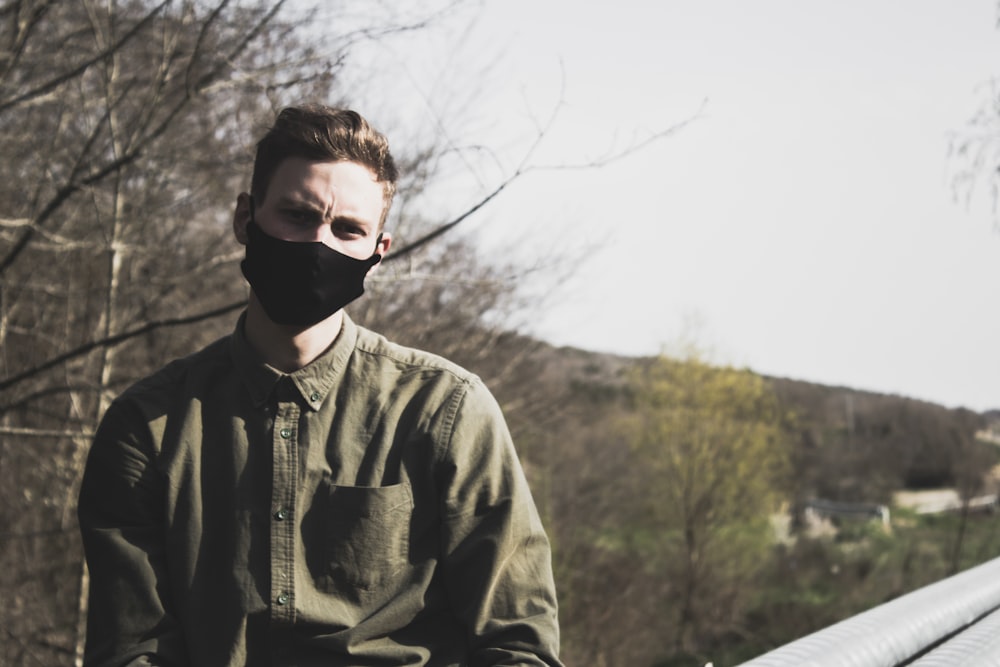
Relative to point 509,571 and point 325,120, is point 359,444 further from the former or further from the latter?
point 325,120

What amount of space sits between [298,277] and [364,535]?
516mm

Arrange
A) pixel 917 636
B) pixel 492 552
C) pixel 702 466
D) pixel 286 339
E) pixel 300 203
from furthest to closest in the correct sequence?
pixel 702 466 → pixel 917 636 → pixel 286 339 → pixel 300 203 → pixel 492 552

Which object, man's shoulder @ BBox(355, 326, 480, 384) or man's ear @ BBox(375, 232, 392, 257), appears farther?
man's ear @ BBox(375, 232, 392, 257)

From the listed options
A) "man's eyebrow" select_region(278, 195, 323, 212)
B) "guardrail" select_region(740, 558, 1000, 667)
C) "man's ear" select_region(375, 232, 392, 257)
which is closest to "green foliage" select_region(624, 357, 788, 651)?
"guardrail" select_region(740, 558, 1000, 667)

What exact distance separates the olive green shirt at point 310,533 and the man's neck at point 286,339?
8 cm

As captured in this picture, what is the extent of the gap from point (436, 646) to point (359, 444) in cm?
40

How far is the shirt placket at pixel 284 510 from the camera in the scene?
1.84 meters

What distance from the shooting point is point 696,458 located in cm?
3831

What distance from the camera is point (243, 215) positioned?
210cm

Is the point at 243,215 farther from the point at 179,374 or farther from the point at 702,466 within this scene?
the point at 702,466

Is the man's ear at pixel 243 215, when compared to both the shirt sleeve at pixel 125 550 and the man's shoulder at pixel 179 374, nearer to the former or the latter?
the man's shoulder at pixel 179 374

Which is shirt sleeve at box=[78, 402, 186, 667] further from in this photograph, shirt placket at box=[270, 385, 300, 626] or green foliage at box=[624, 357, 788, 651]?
green foliage at box=[624, 357, 788, 651]

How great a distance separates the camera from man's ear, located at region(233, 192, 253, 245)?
208 centimetres

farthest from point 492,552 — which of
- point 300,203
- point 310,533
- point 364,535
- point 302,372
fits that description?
point 300,203
